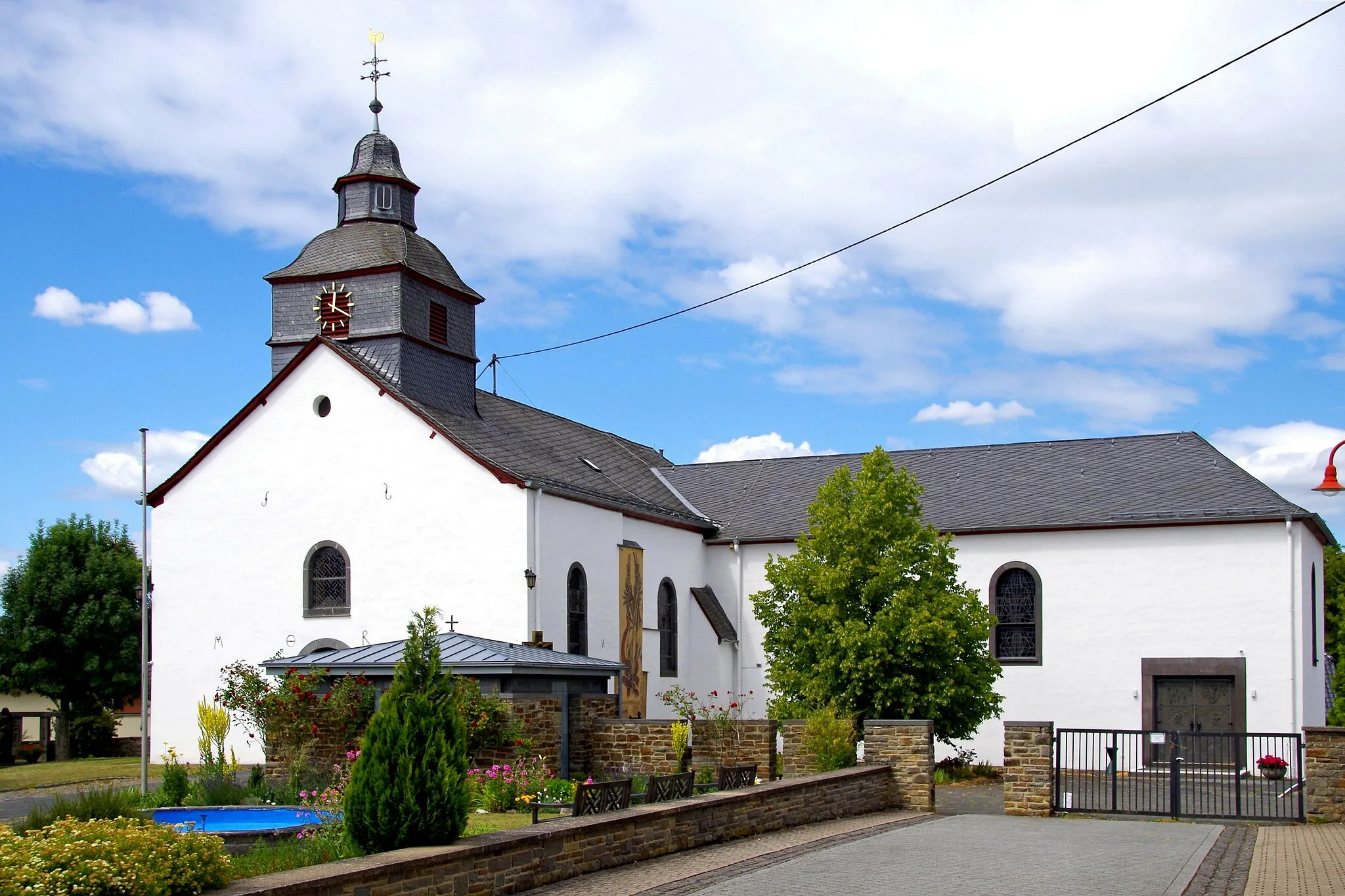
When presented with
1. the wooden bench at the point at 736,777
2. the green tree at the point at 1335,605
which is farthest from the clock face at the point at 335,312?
the green tree at the point at 1335,605

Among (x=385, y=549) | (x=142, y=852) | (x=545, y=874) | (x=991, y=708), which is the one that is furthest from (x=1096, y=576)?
(x=142, y=852)

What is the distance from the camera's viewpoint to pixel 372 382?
84.0 ft

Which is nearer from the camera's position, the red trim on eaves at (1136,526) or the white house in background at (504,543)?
the white house in background at (504,543)

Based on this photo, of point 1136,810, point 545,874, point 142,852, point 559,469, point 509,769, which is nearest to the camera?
point 142,852

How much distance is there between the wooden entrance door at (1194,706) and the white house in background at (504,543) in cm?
4

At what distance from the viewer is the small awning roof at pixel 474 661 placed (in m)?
18.6

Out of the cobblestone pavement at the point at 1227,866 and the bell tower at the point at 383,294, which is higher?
the bell tower at the point at 383,294

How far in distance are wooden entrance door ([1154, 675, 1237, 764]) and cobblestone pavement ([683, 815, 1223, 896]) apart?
36.0ft

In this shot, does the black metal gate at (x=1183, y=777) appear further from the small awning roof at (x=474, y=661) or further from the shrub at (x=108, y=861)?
the shrub at (x=108, y=861)

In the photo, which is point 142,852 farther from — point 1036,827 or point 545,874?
point 1036,827

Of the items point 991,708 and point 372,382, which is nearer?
point 991,708

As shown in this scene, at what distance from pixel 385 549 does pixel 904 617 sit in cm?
1006

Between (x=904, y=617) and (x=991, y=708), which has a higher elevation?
(x=904, y=617)

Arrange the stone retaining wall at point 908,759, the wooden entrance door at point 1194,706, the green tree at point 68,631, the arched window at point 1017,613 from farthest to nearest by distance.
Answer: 1. the green tree at point 68,631
2. the arched window at point 1017,613
3. the wooden entrance door at point 1194,706
4. the stone retaining wall at point 908,759
